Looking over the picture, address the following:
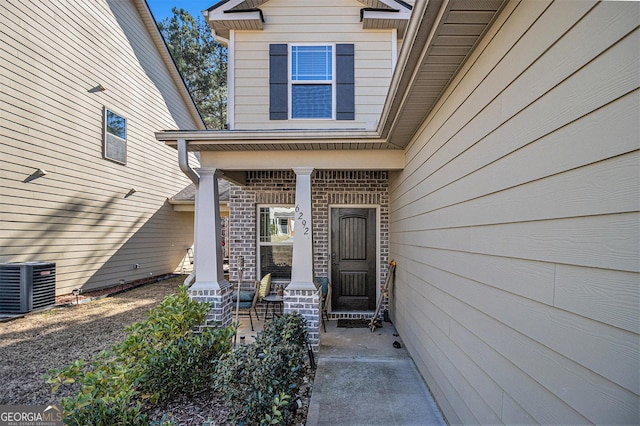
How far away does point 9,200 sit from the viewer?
558 cm

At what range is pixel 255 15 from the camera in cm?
528

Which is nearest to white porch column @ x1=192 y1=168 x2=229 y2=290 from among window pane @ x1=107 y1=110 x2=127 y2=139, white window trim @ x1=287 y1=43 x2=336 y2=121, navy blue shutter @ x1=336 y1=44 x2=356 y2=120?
white window trim @ x1=287 y1=43 x2=336 y2=121

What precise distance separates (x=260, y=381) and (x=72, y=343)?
11.2 ft

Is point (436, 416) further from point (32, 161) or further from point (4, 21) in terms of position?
point (4, 21)

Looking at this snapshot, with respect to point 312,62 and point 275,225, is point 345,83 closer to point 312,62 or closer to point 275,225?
point 312,62

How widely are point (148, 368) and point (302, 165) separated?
275cm

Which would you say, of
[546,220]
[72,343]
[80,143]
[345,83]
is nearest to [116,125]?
[80,143]

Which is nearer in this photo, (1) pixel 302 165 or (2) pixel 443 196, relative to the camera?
(2) pixel 443 196

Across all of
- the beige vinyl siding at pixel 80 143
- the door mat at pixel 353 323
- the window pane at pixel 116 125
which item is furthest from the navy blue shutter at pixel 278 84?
the window pane at pixel 116 125

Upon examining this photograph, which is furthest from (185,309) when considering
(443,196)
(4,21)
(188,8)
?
(188,8)

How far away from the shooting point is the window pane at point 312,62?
5.56 metres

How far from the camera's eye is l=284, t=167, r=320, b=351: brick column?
412 cm

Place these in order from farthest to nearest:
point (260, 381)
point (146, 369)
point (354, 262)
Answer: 1. point (354, 262)
2. point (146, 369)
3. point (260, 381)

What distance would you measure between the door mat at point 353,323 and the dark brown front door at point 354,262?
20cm
